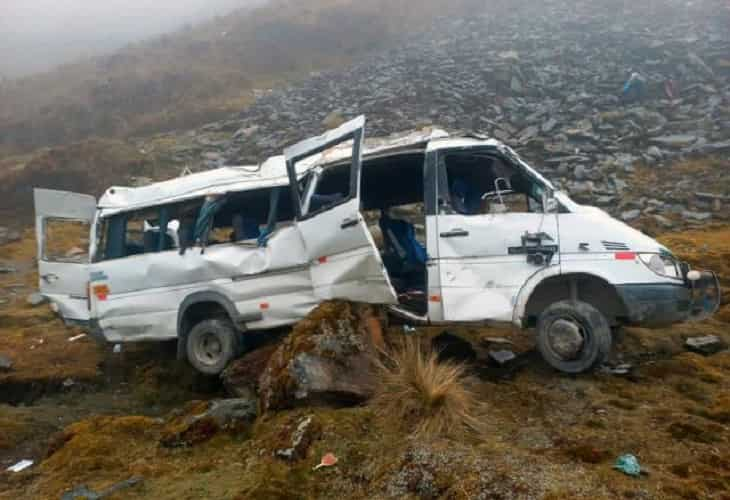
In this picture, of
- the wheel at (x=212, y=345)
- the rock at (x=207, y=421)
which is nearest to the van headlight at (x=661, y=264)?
the rock at (x=207, y=421)

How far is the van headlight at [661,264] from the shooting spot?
607 centimetres

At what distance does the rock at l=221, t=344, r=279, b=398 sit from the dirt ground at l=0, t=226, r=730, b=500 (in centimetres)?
80

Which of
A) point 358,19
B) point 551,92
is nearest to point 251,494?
point 551,92

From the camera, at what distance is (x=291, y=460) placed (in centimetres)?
462

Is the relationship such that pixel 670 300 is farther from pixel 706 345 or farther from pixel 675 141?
pixel 675 141

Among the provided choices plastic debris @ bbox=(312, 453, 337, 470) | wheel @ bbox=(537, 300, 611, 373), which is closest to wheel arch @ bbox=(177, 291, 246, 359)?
plastic debris @ bbox=(312, 453, 337, 470)

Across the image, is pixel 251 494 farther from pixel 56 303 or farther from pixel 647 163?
pixel 647 163

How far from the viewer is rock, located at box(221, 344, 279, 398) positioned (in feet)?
21.7

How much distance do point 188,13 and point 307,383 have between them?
60.6 meters

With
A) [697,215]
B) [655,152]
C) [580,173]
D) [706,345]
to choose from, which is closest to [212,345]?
[706,345]

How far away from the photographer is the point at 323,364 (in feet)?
18.6

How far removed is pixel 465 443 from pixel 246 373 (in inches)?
115

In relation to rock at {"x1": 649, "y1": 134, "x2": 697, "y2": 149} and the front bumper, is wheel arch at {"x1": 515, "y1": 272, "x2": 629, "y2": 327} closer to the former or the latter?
the front bumper

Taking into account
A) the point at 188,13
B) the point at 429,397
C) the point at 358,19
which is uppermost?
the point at 188,13
